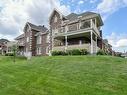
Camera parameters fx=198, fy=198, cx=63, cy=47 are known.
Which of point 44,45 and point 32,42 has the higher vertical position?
point 32,42

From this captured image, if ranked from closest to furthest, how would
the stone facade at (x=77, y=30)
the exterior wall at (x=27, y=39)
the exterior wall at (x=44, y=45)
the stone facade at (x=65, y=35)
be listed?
the stone facade at (x=77, y=30)
the stone facade at (x=65, y=35)
the exterior wall at (x=44, y=45)
the exterior wall at (x=27, y=39)

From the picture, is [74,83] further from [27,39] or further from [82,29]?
[27,39]

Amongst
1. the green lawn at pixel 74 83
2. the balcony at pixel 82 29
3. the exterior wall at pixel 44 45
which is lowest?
the green lawn at pixel 74 83

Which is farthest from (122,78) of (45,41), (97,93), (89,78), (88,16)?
(45,41)

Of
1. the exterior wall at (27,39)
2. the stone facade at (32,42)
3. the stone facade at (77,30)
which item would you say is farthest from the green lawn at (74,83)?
the exterior wall at (27,39)

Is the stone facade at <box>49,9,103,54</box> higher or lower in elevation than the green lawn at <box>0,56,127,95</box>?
higher

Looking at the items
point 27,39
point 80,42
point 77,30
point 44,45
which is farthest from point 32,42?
point 77,30

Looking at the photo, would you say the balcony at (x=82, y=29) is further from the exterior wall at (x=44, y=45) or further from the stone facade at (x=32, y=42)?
the stone facade at (x=32, y=42)

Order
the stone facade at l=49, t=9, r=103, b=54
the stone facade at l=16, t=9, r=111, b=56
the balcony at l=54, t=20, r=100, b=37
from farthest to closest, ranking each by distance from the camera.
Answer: the stone facade at l=16, t=9, r=111, b=56 < the stone facade at l=49, t=9, r=103, b=54 < the balcony at l=54, t=20, r=100, b=37

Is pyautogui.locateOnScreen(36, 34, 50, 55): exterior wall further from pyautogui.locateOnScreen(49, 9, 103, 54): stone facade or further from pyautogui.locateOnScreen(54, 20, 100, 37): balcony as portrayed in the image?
pyautogui.locateOnScreen(54, 20, 100, 37): balcony

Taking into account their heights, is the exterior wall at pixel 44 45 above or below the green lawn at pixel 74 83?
above

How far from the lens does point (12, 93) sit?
502 inches

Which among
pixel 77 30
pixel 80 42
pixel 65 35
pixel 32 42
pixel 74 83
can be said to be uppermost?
pixel 77 30

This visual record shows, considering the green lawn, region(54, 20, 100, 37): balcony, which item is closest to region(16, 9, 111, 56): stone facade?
region(54, 20, 100, 37): balcony
